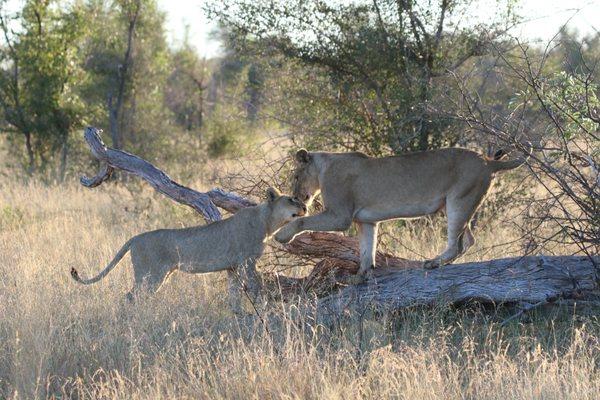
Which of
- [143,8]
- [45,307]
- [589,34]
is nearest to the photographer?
[589,34]

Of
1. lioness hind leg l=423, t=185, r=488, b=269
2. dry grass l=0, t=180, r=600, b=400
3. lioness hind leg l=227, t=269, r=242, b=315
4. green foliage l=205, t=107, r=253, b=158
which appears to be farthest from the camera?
green foliage l=205, t=107, r=253, b=158

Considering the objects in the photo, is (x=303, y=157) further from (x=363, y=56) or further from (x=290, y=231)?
(x=363, y=56)

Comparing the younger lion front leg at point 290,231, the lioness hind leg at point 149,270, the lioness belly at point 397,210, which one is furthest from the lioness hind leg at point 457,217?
the lioness hind leg at point 149,270

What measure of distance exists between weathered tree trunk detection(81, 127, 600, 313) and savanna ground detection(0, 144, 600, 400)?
158mm

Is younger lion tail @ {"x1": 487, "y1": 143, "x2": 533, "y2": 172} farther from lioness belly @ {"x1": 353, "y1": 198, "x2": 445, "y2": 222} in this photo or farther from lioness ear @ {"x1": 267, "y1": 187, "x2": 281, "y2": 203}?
lioness ear @ {"x1": 267, "y1": 187, "x2": 281, "y2": 203}

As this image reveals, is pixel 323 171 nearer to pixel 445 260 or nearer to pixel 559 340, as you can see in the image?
pixel 445 260

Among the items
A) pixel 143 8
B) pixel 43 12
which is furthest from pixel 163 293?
pixel 143 8

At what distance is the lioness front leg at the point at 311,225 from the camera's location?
24.6 ft

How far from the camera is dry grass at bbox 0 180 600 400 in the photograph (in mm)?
5242

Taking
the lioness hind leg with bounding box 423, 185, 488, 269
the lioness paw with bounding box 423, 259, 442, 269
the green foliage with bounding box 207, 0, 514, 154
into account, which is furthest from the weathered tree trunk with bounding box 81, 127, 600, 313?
the green foliage with bounding box 207, 0, 514, 154

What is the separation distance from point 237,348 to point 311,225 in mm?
1684

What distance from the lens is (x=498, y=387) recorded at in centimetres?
521

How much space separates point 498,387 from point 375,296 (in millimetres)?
2065

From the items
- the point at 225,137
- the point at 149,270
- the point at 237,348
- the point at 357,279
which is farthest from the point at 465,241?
the point at 225,137
